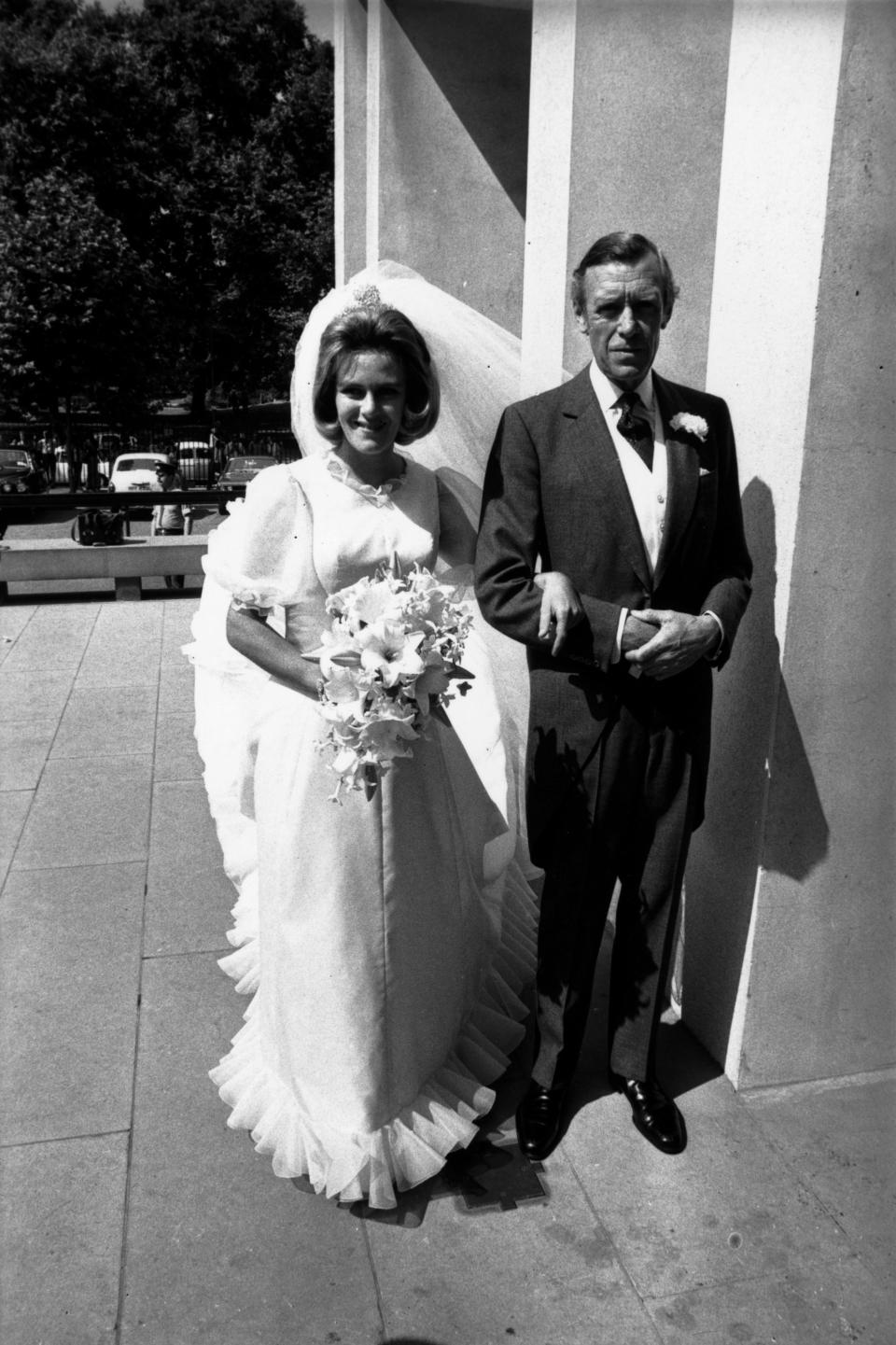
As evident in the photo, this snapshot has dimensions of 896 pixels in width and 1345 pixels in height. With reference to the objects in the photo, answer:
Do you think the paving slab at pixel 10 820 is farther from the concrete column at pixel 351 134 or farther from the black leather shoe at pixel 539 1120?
the concrete column at pixel 351 134

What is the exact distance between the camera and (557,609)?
267 centimetres

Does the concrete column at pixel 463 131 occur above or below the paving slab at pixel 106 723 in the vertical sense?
above

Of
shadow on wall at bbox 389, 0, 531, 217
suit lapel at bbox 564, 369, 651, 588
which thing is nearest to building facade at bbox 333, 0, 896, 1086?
suit lapel at bbox 564, 369, 651, 588

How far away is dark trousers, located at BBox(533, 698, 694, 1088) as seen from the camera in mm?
2885

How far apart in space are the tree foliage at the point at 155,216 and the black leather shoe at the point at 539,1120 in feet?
45.6

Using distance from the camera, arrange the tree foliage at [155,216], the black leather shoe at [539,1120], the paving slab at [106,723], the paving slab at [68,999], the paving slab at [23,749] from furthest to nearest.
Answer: the tree foliage at [155,216] < the paving slab at [106,723] < the paving slab at [23,749] < the paving slab at [68,999] < the black leather shoe at [539,1120]

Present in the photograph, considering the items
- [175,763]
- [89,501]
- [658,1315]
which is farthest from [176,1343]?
[89,501]

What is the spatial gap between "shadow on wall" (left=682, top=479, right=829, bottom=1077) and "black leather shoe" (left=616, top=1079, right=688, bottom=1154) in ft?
1.11

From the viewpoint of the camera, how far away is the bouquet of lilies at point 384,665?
2.46 meters

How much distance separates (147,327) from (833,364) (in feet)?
83.3

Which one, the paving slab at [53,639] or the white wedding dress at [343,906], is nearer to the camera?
the white wedding dress at [343,906]

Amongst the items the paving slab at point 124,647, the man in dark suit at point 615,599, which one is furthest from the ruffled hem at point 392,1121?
the paving slab at point 124,647

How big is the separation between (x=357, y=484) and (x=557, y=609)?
0.65 metres

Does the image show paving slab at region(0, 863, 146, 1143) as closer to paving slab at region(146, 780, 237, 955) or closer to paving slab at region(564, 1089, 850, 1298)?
paving slab at region(146, 780, 237, 955)
